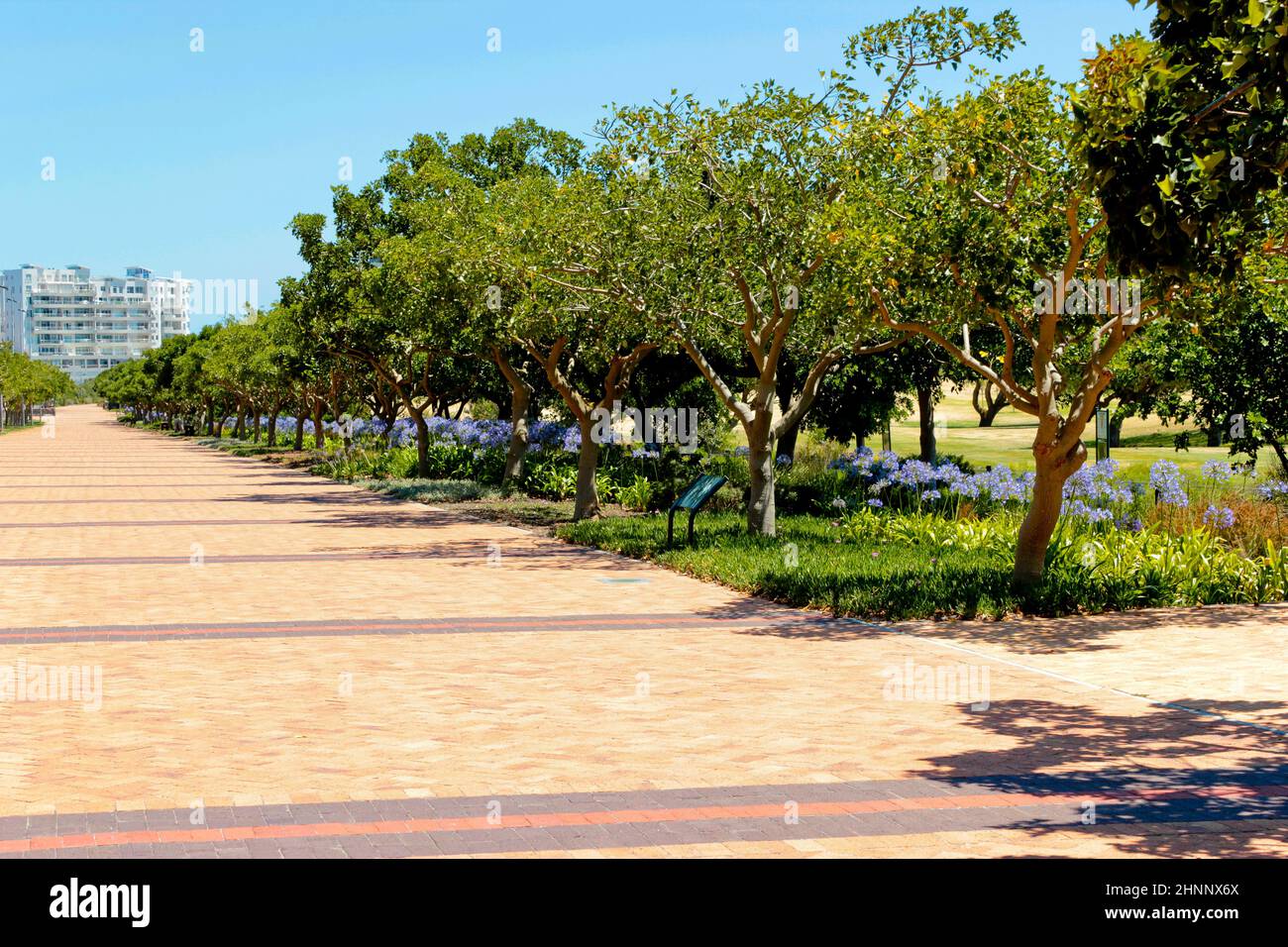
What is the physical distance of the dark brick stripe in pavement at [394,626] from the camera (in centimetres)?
1130

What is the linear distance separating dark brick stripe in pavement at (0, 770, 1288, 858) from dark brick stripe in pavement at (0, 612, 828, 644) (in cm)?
528

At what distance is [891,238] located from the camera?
12.5 meters

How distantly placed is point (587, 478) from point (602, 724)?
577 inches

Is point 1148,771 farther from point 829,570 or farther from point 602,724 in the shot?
point 829,570

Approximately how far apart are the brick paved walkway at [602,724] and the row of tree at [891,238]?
108 inches

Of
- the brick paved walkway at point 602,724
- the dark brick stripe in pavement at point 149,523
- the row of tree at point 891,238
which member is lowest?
the brick paved walkway at point 602,724

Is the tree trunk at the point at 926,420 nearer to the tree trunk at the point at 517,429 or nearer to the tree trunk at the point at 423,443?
the tree trunk at the point at 517,429

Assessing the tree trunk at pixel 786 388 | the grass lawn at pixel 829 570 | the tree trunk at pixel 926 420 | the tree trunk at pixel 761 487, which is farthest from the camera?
the tree trunk at pixel 926 420

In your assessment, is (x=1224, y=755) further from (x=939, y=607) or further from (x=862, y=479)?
(x=862, y=479)

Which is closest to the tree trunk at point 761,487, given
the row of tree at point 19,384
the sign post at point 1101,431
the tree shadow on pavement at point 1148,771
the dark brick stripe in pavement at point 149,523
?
the sign post at point 1101,431

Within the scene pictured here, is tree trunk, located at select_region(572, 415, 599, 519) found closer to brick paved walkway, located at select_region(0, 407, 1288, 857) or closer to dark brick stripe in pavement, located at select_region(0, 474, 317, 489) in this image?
brick paved walkway, located at select_region(0, 407, 1288, 857)
